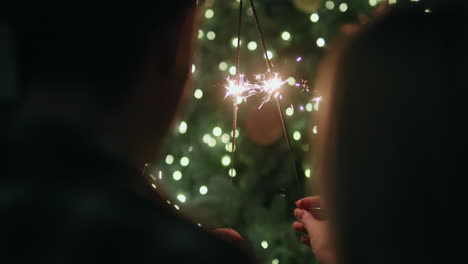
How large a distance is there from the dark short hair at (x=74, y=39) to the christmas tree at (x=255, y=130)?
1113mm

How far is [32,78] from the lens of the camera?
0.60m

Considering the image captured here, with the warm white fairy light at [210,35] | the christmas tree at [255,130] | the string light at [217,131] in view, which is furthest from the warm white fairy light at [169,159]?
the warm white fairy light at [210,35]

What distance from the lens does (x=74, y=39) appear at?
606mm

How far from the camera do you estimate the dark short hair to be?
1.98ft

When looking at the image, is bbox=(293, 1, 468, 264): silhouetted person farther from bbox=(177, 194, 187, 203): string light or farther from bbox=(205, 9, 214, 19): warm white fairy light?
bbox=(205, 9, 214, 19): warm white fairy light

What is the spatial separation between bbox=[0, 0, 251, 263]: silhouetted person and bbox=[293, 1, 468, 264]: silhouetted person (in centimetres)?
20

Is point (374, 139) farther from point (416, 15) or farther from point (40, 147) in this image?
point (40, 147)

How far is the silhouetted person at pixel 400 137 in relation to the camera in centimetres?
56

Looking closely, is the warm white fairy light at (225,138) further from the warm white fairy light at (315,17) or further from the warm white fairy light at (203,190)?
the warm white fairy light at (315,17)

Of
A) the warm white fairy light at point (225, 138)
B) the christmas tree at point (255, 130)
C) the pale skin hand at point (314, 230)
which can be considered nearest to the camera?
the pale skin hand at point (314, 230)

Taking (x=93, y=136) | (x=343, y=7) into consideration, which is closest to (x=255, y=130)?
(x=343, y=7)

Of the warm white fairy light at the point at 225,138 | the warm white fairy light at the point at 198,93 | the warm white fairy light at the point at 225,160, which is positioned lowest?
the warm white fairy light at the point at 225,160

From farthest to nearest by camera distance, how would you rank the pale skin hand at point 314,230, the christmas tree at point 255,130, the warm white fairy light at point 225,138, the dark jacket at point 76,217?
the warm white fairy light at point 225,138 < the christmas tree at point 255,130 < the pale skin hand at point 314,230 < the dark jacket at point 76,217

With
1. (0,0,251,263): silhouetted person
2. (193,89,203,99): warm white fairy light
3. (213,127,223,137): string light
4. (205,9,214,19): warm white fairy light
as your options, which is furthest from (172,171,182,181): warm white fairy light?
(0,0,251,263): silhouetted person
